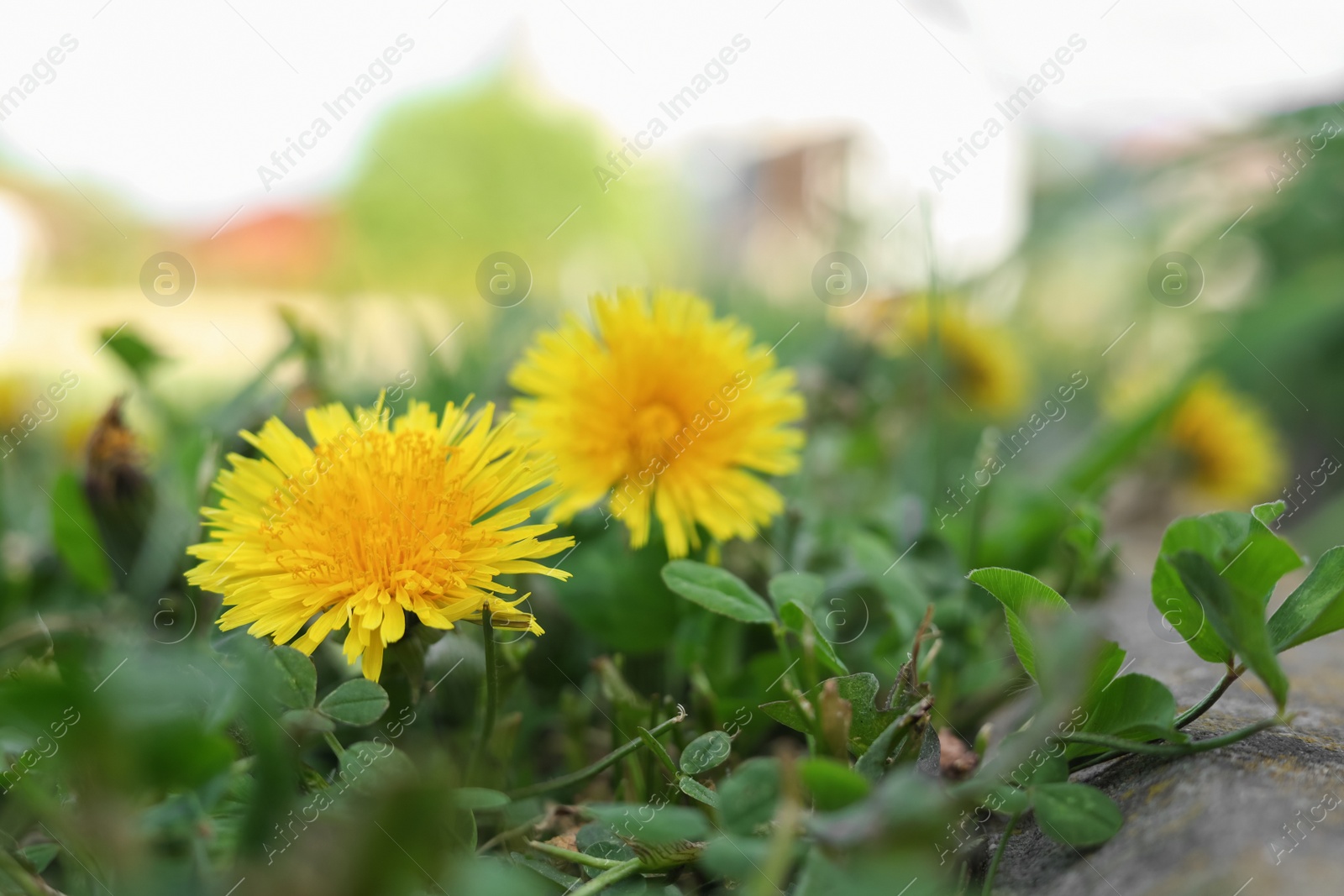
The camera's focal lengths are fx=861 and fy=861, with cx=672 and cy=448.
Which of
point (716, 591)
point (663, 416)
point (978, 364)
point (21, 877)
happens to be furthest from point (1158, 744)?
point (978, 364)

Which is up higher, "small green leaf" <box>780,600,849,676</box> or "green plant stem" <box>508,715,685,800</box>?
"small green leaf" <box>780,600,849,676</box>

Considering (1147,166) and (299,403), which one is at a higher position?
(1147,166)

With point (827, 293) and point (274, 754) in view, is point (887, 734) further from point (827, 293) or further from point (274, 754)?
point (827, 293)

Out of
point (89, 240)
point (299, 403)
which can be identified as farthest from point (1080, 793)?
point (89, 240)

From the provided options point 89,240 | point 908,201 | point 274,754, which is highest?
point 89,240

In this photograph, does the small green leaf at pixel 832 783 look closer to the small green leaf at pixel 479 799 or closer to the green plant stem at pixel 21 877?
the small green leaf at pixel 479 799

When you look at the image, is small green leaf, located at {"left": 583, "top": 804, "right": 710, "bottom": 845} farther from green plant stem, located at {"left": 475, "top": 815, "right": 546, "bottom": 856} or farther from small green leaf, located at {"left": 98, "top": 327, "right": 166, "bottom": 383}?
small green leaf, located at {"left": 98, "top": 327, "right": 166, "bottom": 383}

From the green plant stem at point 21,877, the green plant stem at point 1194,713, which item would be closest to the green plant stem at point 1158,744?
the green plant stem at point 1194,713

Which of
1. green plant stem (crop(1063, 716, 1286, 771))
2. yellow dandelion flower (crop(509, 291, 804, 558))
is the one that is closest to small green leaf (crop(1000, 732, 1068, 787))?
green plant stem (crop(1063, 716, 1286, 771))
